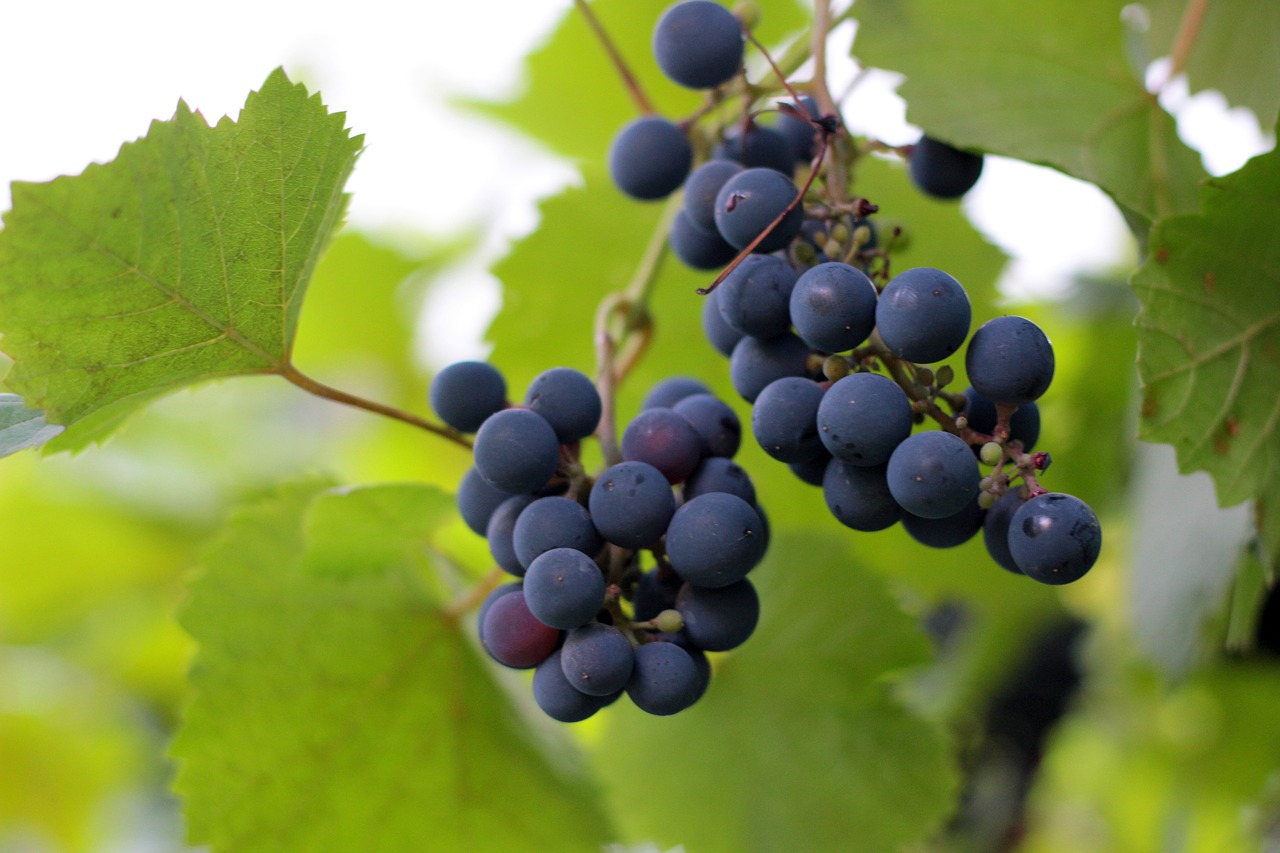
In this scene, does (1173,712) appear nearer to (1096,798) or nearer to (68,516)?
(1096,798)

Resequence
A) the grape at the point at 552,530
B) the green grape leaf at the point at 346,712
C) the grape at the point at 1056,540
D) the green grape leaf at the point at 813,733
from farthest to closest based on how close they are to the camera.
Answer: the green grape leaf at the point at 813,733 → the green grape leaf at the point at 346,712 → the grape at the point at 552,530 → the grape at the point at 1056,540

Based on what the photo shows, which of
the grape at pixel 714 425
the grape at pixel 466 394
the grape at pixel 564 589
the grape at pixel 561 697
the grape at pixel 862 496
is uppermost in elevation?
the grape at pixel 714 425

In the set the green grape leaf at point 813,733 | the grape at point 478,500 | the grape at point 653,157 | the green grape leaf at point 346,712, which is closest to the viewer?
the grape at point 478,500

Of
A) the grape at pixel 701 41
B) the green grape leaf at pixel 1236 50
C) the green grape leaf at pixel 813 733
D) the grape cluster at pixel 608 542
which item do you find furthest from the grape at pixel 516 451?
the green grape leaf at pixel 1236 50

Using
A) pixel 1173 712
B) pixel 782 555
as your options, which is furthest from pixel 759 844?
pixel 1173 712

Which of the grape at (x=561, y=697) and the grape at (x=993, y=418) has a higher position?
the grape at (x=993, y=418)

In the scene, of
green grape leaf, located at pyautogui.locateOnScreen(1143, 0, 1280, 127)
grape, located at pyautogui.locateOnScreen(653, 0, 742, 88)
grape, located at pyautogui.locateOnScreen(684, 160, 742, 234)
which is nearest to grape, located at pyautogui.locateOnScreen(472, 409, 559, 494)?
grape, located at pyautogui.locateOnScreen(684, 160, 742, 234)

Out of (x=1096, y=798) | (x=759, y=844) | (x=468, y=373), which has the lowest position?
(x=759, y=844)

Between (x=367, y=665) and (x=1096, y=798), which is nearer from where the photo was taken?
(x=367, y=665)

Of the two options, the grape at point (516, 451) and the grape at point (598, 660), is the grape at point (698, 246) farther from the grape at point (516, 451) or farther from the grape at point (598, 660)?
the grape at point (598, 660)
